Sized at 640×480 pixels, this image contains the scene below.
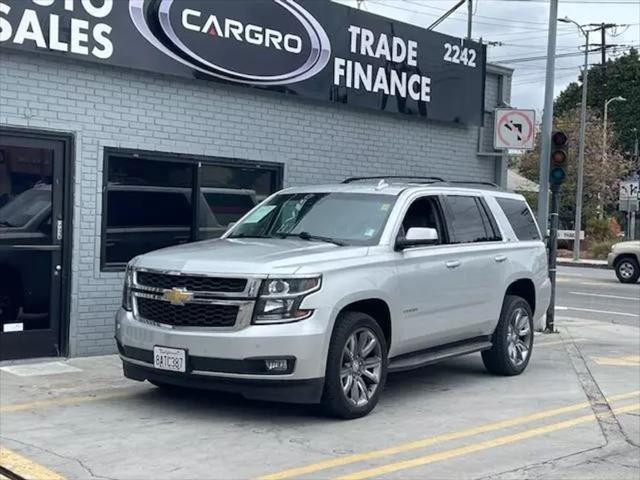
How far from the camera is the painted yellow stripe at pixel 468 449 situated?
5859 mm

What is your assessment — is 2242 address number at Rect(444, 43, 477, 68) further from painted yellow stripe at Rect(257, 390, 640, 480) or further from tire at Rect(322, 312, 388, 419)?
tire at Rect(322, 312, 388, 419)

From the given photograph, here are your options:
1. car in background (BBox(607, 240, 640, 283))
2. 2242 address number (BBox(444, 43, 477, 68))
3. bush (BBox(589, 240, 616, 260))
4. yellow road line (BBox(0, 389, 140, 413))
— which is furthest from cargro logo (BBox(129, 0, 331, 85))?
bush (BBox(589, 240, 616, 260))

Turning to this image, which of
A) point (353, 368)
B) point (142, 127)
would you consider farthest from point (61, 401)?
point (142, 127)

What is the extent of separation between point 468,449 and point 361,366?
3.97 ft

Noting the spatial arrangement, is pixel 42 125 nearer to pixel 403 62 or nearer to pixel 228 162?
pixel 228 162

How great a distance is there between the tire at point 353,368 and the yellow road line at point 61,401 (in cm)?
208

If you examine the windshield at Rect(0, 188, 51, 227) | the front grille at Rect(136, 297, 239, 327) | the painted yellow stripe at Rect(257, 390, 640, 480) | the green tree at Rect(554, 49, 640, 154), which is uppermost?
the green tree at Rect(554, 49, 640, 154)

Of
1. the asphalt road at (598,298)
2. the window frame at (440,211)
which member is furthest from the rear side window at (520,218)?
the asphalt road at (598,298)

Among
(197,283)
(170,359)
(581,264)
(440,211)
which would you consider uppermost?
(440,211)

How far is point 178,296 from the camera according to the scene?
22.7 ft

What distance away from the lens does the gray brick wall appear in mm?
9297

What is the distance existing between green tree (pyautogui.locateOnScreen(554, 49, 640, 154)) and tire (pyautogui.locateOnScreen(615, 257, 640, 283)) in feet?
143

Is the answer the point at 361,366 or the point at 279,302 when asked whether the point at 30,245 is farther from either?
the point at 361,366

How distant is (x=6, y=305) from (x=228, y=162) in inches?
131
